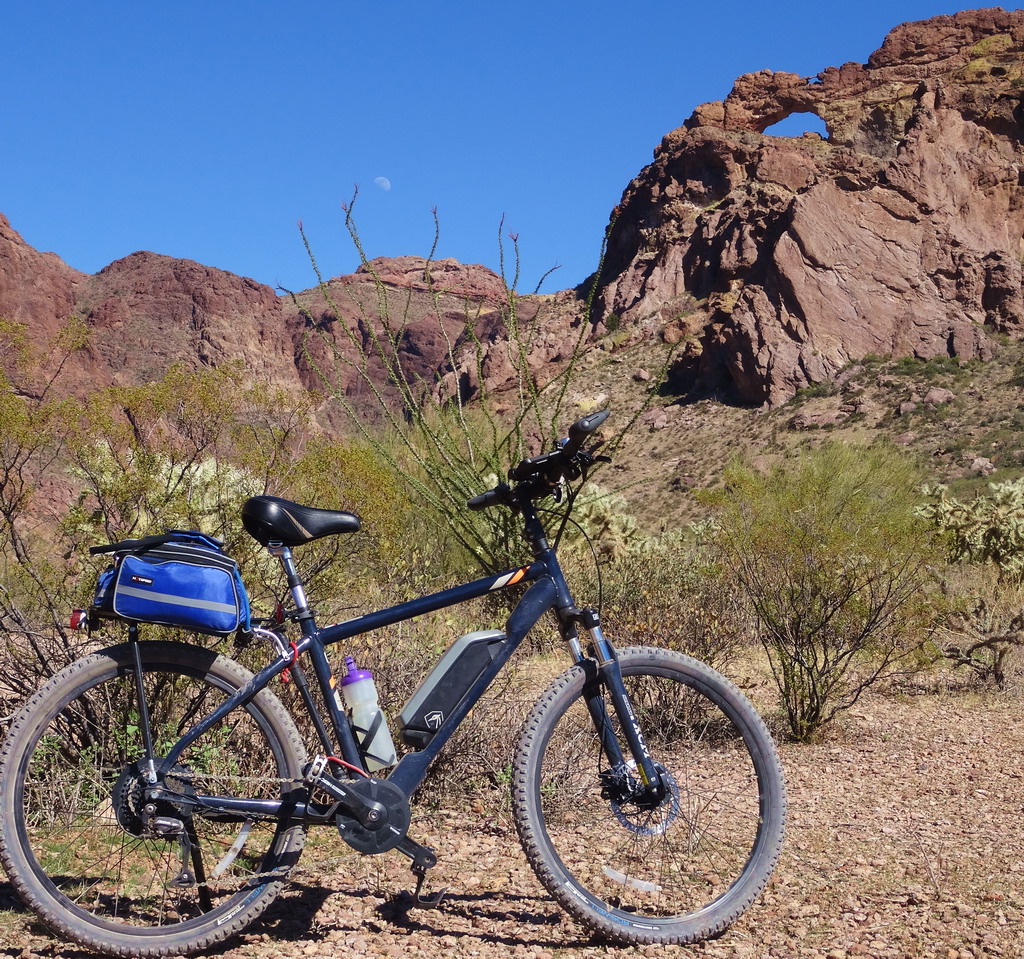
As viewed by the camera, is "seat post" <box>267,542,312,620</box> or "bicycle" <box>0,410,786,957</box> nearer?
"bicycle" <box>0,410,786,957</box>

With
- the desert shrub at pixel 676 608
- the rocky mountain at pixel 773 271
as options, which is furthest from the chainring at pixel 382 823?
the rocky mountain at pixel 773 271

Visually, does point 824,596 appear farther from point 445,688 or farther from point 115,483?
point 115,483

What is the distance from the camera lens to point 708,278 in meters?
65.4

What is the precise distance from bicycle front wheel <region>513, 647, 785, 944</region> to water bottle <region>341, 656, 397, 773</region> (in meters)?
0.41

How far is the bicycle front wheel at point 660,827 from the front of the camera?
2.84m

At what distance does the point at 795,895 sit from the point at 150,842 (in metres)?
2.09

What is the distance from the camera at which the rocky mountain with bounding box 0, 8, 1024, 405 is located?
159 ft

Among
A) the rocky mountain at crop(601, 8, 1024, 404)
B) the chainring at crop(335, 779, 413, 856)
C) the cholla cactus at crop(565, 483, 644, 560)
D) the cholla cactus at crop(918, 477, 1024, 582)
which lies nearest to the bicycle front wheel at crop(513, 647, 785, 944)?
the chainring at crop(335, 779, 413, 856)

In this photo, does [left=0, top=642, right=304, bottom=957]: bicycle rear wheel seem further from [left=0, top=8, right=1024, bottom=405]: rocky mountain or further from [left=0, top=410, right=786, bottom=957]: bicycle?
[left=0, top=8, right=1024, bottom=405]: rocky mountain

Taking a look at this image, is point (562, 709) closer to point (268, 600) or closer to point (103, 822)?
point (103, 822)

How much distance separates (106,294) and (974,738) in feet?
227

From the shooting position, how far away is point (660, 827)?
301 cm

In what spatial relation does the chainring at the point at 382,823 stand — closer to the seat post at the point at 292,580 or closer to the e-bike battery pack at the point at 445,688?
the e-bike battery pack at the point at 445,688

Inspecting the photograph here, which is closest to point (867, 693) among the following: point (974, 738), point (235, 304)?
point (974, 738)
